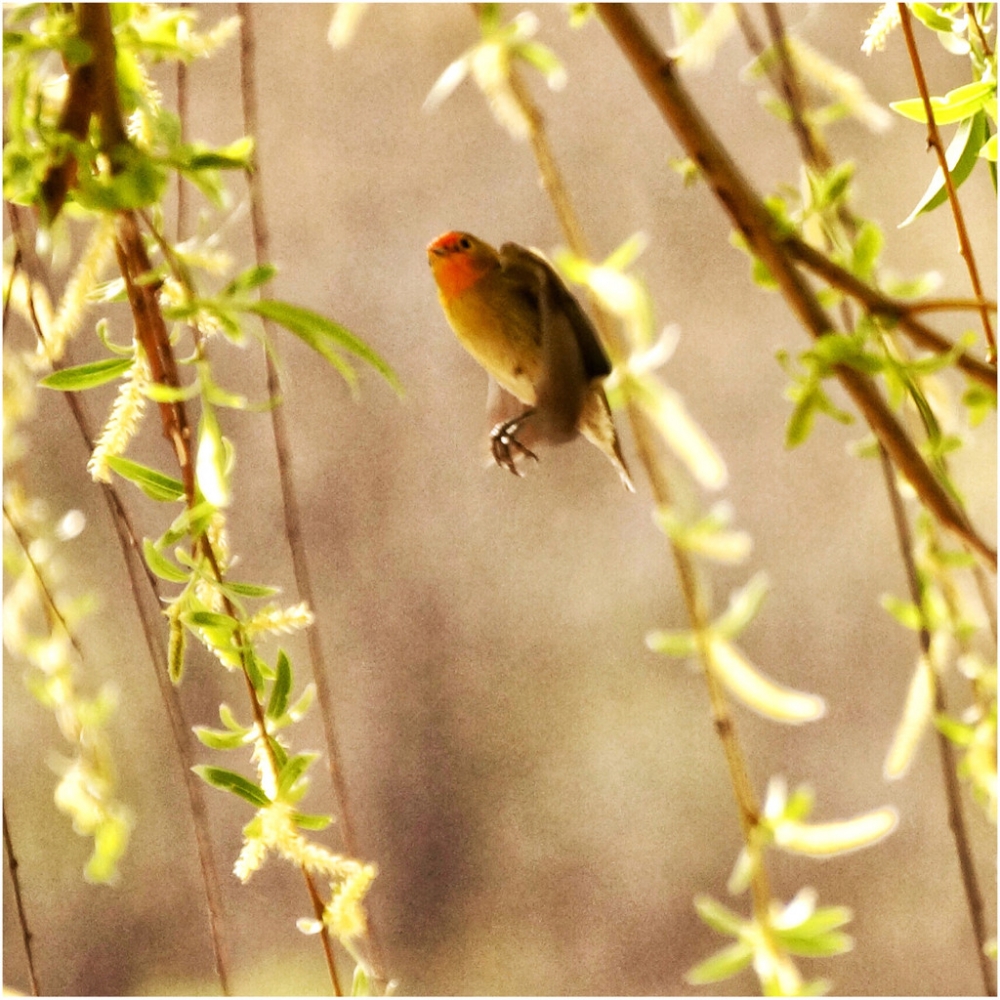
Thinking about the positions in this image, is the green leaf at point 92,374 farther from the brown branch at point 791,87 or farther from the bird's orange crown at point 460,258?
the brown branch at point 791,87

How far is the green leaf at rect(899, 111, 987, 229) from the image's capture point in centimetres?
30

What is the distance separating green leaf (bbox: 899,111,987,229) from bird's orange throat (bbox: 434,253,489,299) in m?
0.14

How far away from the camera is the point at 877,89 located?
740 mm

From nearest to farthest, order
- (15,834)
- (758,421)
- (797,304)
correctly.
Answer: (797,304), (15,834), (758,421)

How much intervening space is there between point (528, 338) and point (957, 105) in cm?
15

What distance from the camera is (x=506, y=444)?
0.36 meters

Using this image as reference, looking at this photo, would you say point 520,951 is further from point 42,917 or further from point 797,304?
point 797,304

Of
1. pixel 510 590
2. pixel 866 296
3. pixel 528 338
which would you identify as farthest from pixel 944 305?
pixel 510 590

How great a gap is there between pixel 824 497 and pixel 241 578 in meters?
0.49

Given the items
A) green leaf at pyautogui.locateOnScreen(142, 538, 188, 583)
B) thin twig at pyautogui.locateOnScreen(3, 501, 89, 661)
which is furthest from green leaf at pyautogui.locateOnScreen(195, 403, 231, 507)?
thin twig at pyautogui.locateOnScreen(3, 501, 89, 661)

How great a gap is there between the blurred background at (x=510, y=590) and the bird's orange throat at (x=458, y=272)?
40cm

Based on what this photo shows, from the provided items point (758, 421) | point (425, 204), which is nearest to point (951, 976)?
point (758, 421)

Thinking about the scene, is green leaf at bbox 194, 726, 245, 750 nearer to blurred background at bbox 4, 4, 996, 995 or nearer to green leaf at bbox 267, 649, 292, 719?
green leaf at bbox 267, 649, 292, 719

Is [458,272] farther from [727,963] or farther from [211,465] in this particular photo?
[727,963]
